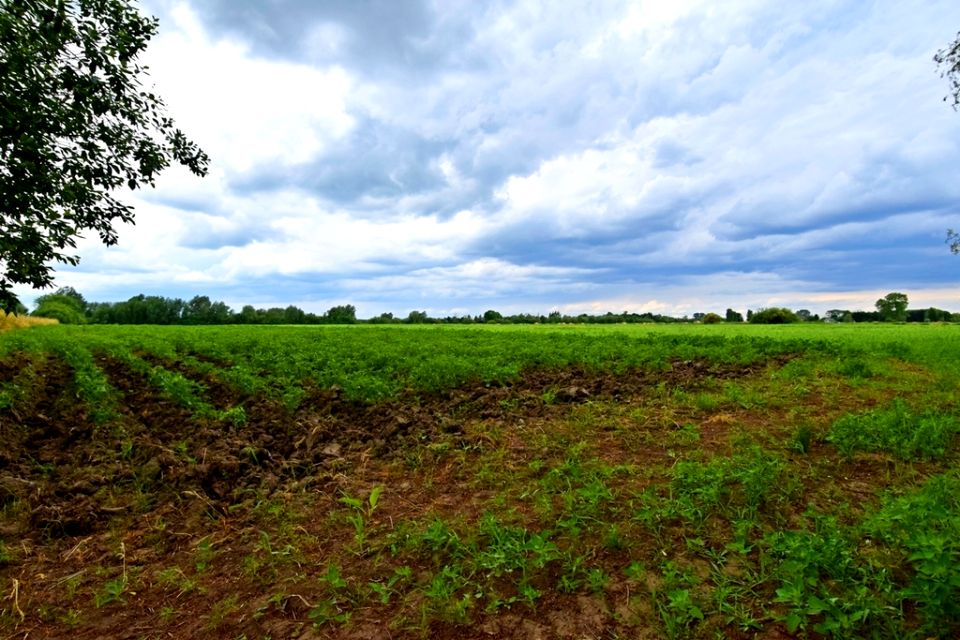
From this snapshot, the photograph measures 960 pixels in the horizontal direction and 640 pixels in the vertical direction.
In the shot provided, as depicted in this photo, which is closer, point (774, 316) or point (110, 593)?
point (110, 593)

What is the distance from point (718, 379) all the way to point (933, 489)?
15.9 feet

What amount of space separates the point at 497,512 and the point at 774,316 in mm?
36343

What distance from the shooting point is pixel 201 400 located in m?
8.34

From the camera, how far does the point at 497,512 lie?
3938mm

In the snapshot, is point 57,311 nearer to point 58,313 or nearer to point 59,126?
point 58,313

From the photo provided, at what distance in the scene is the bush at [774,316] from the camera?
33.6 metres

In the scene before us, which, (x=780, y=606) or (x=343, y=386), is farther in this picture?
(x=343, y=386)

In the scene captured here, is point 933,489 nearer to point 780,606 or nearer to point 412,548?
point 780,606

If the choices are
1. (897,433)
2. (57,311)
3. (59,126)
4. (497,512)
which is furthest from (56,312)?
(897,433)

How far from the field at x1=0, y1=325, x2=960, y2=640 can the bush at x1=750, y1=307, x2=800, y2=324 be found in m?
28.3

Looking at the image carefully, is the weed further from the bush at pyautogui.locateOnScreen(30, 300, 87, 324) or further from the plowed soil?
the bush at pyautogui.locateOnScreen(30, 300, 87, 324)

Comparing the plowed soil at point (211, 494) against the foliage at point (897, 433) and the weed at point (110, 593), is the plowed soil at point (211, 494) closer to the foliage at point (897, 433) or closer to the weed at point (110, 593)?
the weed at point (110, 593)

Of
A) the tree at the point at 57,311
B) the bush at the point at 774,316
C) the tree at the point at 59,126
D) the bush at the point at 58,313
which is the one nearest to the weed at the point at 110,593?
the tree at the point at 59,126

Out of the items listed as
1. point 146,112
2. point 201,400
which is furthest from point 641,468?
point 146,112
